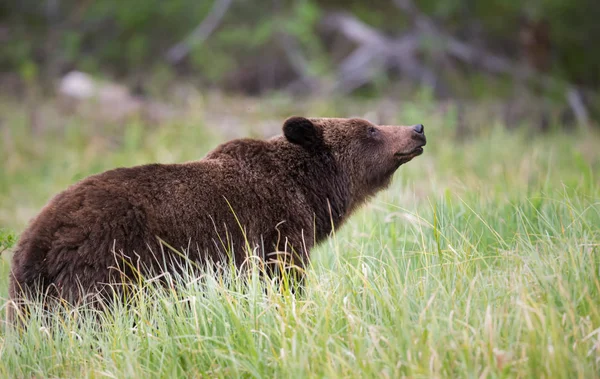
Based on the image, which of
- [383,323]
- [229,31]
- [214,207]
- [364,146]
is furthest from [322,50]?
[383,323]

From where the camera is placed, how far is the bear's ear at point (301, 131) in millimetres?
5266

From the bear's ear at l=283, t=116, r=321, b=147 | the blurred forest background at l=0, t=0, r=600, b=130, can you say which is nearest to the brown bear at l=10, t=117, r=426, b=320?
the bear's ear at l=283, t=116, r=321, b=147

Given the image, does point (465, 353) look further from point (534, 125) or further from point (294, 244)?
point (534, 125)

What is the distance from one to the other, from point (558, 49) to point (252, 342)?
54.8 ft

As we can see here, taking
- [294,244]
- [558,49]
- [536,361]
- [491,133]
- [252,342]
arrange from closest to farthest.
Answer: [536,361] → [252,342] → [294,244] → [491,133] → [558,49]

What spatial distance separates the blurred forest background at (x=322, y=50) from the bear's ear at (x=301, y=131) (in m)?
9.38

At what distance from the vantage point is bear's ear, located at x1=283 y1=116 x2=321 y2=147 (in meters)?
5.27

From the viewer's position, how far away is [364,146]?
5609 mm


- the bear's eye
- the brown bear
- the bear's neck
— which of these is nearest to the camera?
the brown bear

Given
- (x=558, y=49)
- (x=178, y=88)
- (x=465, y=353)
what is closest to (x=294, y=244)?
(x=465, y=353)

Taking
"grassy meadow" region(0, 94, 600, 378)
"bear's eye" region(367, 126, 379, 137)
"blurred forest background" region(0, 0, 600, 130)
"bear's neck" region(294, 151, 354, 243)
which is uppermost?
"blurred forest background" region(0, 0, 600, 130)

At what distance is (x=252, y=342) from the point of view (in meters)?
3.42

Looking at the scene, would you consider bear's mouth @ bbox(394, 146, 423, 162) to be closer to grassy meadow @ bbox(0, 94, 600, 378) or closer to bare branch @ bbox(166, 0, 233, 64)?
grassy meadow @ bbox(0, 94, 600, 378)

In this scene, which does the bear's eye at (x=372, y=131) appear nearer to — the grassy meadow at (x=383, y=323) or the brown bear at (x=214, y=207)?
the brown bear at (x=214, y=207)
